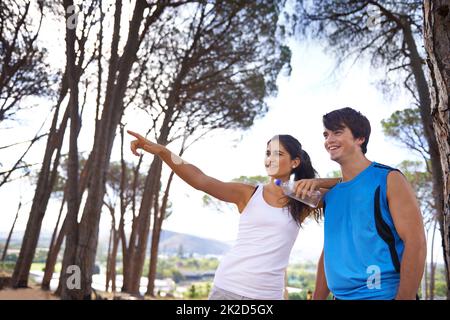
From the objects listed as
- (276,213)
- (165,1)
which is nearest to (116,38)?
(165,1)

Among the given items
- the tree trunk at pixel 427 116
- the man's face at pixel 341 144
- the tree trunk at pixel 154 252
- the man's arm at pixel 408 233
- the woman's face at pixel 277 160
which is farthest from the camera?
the tree trunk at pixel 154 252

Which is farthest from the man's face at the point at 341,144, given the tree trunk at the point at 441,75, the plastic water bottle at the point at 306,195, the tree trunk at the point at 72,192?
the tree trunk at the point at 72,192

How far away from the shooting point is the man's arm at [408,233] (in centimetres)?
91

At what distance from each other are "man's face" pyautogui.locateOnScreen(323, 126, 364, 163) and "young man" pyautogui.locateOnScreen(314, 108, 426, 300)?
7 centimetres

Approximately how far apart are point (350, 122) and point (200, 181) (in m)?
0.47

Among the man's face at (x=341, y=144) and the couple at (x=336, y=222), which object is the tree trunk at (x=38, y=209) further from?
the man's face at (x=341, y=144)

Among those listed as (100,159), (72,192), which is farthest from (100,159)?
(72,192)

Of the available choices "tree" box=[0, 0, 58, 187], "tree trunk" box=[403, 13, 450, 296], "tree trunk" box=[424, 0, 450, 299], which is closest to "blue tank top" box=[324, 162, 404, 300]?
"tree trunk" box=[424, 0, 450, 299]

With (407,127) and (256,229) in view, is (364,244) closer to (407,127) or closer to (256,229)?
(256,229)

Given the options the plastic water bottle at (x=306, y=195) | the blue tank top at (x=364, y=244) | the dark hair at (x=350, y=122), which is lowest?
the blue tank top at (x=364, y=244)

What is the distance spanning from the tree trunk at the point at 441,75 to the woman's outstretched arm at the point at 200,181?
0.56 metres
